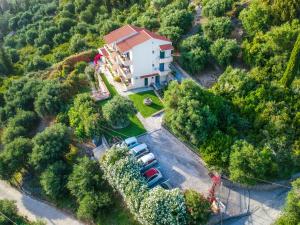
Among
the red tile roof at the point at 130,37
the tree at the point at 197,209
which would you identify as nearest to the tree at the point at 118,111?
the red tile roof at the point at 130,37

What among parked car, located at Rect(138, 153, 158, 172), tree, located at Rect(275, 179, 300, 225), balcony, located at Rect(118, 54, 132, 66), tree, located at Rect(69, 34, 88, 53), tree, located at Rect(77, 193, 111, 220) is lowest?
tree, located at Rect(77, 193, 111, 220)

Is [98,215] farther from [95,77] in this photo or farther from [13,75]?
[13,75]

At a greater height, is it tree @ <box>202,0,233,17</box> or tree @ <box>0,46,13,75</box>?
tree @ <box>202,0,233,17</box>

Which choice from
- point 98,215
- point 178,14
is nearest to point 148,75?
point 178,14

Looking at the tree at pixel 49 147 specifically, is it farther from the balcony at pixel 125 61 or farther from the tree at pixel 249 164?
the tree at pixel 249 164

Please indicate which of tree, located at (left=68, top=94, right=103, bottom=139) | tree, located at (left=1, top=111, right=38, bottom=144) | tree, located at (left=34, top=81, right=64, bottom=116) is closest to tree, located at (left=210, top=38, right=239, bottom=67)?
tree, located at (left=68, top=94, right=103, bottom=139)

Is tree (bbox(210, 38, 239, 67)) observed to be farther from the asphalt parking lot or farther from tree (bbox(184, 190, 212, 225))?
tree (bbox(184, 190, 212, 225))
